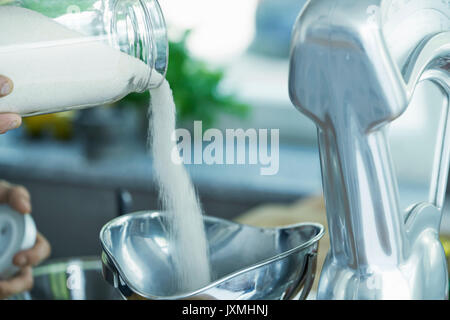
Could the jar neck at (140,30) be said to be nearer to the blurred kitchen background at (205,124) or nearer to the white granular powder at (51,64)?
the white granular powder at (51,64)

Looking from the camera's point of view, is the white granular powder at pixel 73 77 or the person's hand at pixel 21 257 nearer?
the white granular powder at pixel 73 77

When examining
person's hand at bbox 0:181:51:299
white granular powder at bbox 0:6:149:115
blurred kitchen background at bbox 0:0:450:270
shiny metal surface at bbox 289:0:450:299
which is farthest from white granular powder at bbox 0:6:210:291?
blurred kitchen background at bbox 0:0:450:270

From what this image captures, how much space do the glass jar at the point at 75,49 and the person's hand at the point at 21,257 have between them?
0.29 m

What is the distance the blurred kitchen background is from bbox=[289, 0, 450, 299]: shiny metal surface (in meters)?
1.43

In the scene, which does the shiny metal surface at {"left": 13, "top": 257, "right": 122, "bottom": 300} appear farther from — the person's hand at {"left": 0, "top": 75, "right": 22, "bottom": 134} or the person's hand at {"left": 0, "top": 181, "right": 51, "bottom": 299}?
the person's hand at {"left": 0, "top": 75, "right": 22, "bottom": 134}

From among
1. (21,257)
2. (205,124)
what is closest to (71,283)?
(21,257)

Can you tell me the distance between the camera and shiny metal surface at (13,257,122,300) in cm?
75

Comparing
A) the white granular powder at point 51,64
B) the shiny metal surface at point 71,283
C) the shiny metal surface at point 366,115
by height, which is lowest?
the shiny metal surface at point 71,283

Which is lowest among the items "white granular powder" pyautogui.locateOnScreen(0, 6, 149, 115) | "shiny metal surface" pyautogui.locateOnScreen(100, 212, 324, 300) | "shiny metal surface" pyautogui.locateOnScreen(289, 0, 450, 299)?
"shiny metal surface" pyautogui.locateOnScreen(100, 212, 324, 300)

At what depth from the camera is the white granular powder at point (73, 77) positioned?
44 cm

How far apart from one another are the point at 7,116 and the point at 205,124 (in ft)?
4.63

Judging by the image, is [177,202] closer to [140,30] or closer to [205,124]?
[140,30]

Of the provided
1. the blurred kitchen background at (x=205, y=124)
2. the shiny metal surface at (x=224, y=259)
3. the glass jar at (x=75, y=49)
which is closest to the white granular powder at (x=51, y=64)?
the glass jar at (x=75, y=49)

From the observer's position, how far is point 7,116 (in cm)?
46
